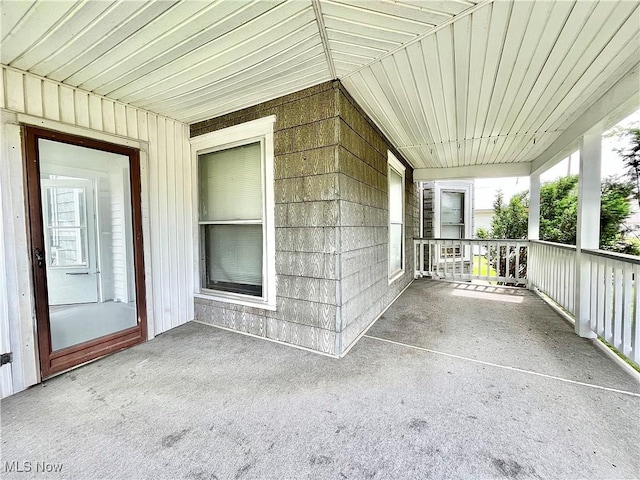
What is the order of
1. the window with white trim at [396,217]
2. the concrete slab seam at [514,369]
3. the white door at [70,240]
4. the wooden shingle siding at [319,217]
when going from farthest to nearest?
the window with white trim at [396,217] → the wooden shingle siding at [319,217] → the white door at [70,240] → the concrete slab seam at [514,369]

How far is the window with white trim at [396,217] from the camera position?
14.4 feet

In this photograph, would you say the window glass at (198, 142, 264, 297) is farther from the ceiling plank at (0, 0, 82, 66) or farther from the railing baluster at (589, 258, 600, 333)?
the railing baluster at (589, 258, 600, 333)

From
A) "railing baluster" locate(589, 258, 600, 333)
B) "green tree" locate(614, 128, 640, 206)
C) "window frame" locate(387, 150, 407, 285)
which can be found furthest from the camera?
"green tree" locate(614, 128, 640, 206)

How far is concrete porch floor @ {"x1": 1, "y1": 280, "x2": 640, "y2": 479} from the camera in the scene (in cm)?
138

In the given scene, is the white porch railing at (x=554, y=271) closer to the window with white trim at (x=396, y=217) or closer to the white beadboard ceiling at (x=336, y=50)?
the white beadboard ceiling at (x=336, y=50)

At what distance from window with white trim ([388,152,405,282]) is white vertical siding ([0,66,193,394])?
304cm

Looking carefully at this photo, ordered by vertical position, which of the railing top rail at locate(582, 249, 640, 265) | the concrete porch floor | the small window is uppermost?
the small window

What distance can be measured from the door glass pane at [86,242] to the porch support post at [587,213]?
5034 millimetres

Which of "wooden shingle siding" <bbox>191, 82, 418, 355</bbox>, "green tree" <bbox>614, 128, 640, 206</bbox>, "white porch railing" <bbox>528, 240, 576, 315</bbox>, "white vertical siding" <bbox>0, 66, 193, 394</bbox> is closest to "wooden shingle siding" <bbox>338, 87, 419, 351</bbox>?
"wooden shingle siding" <bbox>191, 82, 418, 355</bbox>

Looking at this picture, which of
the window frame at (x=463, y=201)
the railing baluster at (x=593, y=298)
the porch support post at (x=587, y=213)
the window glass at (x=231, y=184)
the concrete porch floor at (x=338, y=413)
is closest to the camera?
the concrete porch floor at (x=338, y=413)

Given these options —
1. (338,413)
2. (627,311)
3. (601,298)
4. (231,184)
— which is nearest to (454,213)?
(601,298)

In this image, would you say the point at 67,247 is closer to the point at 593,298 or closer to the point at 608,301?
the point at 608,301

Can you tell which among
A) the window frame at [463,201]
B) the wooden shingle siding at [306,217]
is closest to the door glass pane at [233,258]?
the wooden shingle siding at [306,217]

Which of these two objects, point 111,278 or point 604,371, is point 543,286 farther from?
point 111,278
